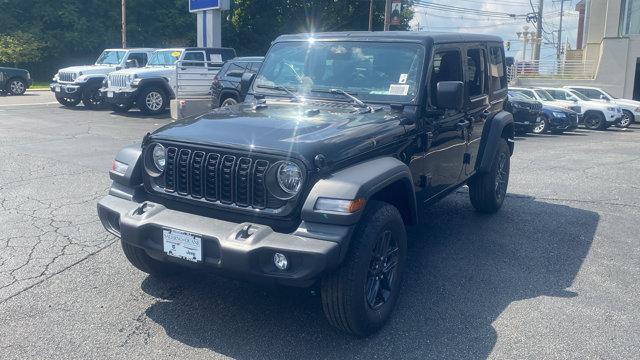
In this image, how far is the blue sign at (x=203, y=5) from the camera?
19312 mm

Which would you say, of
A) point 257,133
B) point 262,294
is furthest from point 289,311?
point 257,133

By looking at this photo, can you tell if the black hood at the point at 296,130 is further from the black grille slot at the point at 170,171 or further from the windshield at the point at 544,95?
the windshield at the point at 544,95

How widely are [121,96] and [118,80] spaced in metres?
0.66

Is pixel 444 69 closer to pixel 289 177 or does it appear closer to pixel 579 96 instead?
pixel 289 177

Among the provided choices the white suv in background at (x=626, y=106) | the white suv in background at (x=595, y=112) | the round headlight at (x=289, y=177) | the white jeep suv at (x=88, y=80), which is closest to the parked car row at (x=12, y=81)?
the white jeep suv at (x=88, y=80)

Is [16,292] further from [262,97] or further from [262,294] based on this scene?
[262,97]

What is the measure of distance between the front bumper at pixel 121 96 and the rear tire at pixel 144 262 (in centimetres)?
1326

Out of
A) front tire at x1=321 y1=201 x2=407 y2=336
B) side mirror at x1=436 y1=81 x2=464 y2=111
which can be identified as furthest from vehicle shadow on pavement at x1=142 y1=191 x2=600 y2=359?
side mirror at x1=436 y1=81 x2=464 y2=111

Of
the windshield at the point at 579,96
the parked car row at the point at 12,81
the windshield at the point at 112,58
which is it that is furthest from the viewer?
the parked car row at the point at 12,81

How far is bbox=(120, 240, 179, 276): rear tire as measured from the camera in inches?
177

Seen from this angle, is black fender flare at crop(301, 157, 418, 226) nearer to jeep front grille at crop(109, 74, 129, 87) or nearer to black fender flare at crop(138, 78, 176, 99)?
black fender flare at crop(138, 78, 176, 99)

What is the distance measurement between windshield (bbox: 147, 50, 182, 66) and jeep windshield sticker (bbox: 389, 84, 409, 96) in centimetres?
1429

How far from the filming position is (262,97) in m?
5.35

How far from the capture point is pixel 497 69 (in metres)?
6.87
